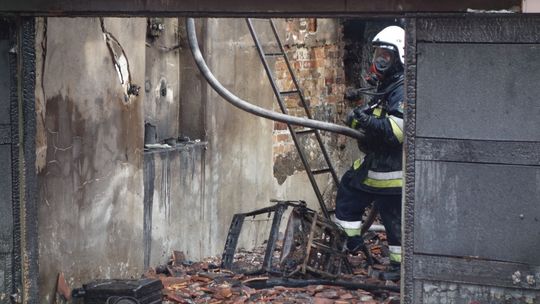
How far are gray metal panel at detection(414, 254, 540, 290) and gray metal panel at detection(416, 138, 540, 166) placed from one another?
55cm

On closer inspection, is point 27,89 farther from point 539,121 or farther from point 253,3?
point 539,121

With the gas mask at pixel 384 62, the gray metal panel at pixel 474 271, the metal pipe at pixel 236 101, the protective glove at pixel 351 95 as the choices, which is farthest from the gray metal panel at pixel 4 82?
the protective glove at pixel 351 95

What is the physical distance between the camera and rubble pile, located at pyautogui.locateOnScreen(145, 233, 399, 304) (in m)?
7.50

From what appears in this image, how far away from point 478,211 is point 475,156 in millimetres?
300

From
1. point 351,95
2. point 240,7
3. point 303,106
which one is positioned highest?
point 240,7

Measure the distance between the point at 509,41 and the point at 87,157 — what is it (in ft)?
10.8

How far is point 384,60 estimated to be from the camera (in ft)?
27.0

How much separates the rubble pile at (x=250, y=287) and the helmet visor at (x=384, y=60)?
1.73 metres

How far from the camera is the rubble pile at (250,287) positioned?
750cm

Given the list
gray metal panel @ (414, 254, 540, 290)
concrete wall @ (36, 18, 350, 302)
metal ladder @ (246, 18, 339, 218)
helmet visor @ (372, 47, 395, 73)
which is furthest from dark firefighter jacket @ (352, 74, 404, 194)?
gray metal panel @ (414, 254, 540, 290)

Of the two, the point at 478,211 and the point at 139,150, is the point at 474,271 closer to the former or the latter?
the point at 478,211

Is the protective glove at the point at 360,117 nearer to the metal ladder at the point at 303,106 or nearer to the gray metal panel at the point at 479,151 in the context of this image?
the metal ladder at the point at 303,106

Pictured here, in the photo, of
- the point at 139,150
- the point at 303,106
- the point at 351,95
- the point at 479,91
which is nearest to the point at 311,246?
the point at 139,150

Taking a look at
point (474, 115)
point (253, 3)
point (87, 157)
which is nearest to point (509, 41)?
point (474, 115)
